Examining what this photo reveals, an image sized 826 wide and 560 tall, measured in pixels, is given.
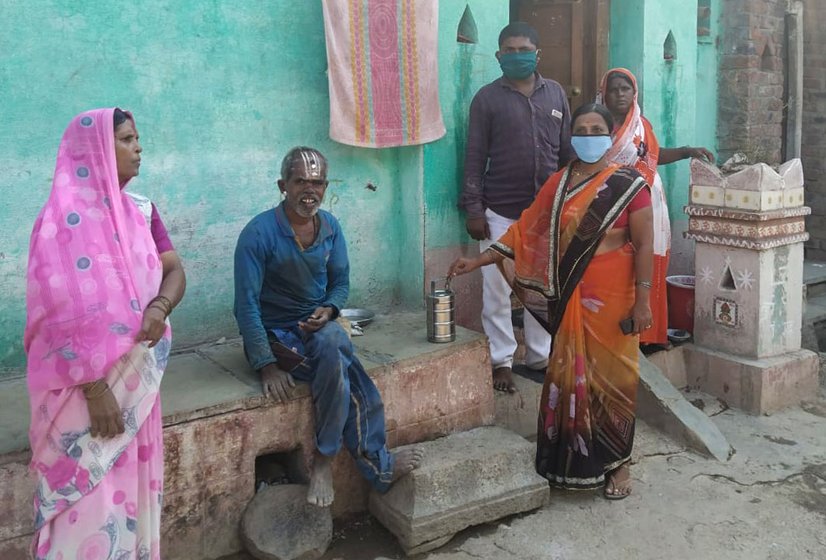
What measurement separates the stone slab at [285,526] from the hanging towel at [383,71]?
2.16 metres

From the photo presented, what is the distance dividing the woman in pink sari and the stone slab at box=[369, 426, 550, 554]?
130 centimetres

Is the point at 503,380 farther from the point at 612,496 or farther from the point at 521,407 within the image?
the point at 612,496

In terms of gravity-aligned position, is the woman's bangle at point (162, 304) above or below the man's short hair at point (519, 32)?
below

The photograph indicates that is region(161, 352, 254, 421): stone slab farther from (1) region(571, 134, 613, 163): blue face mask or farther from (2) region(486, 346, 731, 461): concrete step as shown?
(1) region(571, 134, 613, 163): blue face mask

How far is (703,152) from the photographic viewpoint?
5.75m

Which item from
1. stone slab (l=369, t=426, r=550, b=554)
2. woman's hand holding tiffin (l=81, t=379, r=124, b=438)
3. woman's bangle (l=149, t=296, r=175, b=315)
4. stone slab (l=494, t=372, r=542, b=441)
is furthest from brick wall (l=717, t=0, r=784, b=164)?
woman's hand holding tiffin (l=81, t=379, r=124, b=438)

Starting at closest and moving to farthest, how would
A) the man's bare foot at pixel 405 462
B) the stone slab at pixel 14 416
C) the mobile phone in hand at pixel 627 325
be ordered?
the stone slab at pixel 14 416
the man's bare foot at pixel 405 462
the mobile phone in hand at pixel 627 325

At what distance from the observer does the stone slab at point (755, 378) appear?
17.5 feet

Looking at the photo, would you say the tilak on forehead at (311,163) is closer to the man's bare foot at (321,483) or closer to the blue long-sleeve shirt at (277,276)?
the blue long-sleeve shirt at (277,276)

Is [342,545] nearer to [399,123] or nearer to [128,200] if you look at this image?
[128,200]

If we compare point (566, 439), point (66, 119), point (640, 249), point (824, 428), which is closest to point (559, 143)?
point (640, 249)

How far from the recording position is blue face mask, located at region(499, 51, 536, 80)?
4.70m

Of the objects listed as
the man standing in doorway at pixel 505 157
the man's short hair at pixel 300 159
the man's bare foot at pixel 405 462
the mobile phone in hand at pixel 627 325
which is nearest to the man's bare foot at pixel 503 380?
the man standing in doorway at pixel 505 157

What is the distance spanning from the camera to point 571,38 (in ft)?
20.8
